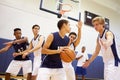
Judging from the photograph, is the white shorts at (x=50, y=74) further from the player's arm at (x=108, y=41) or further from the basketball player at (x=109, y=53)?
the player's arm at (x=108, y=41)

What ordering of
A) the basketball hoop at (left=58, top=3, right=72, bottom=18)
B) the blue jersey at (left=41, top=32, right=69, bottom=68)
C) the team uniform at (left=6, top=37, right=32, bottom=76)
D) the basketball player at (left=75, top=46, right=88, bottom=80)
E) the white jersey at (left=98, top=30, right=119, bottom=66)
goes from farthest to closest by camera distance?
the basketball player at (left=75, top=46, right=88, bottom=80), the basketball hoop at (left=58, top=3, right=72, bottom=18), the team uniform at (left=6, top=37, right=32, bottom=76), the white jersey at (left=98, top=30, right=119, bottom=66), the blue jersey at (left=41, top=32, right=69, bottom=68)

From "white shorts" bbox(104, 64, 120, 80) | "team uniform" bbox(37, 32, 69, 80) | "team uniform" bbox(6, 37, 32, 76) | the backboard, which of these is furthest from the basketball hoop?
"white shorts" bbox(104, 64, 120, 80)

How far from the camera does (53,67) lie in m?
3.54

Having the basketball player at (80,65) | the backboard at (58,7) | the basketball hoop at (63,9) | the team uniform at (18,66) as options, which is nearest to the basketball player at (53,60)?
the team uniform at (18,66)

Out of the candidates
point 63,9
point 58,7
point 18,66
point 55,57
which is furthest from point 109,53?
point 58,7

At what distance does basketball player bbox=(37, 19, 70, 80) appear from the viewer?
349cm

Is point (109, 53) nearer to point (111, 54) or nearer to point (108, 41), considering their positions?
point (111, 54)

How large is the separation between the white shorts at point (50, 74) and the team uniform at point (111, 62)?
2.70ft

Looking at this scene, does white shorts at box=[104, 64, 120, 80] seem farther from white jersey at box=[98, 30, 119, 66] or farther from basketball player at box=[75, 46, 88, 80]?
basketball player at box=[75, 46, 88, 80]

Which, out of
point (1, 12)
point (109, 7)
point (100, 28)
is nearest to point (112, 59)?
point (100, 28)

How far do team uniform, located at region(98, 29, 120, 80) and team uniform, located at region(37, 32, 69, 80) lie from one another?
0.80 metres

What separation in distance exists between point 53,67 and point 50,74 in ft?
0.44

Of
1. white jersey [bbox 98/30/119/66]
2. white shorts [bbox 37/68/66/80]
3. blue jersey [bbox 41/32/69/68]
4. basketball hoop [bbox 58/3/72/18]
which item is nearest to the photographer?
white shorts [bbox 37/68/66/80]

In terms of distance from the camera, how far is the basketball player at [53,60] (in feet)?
11.5
